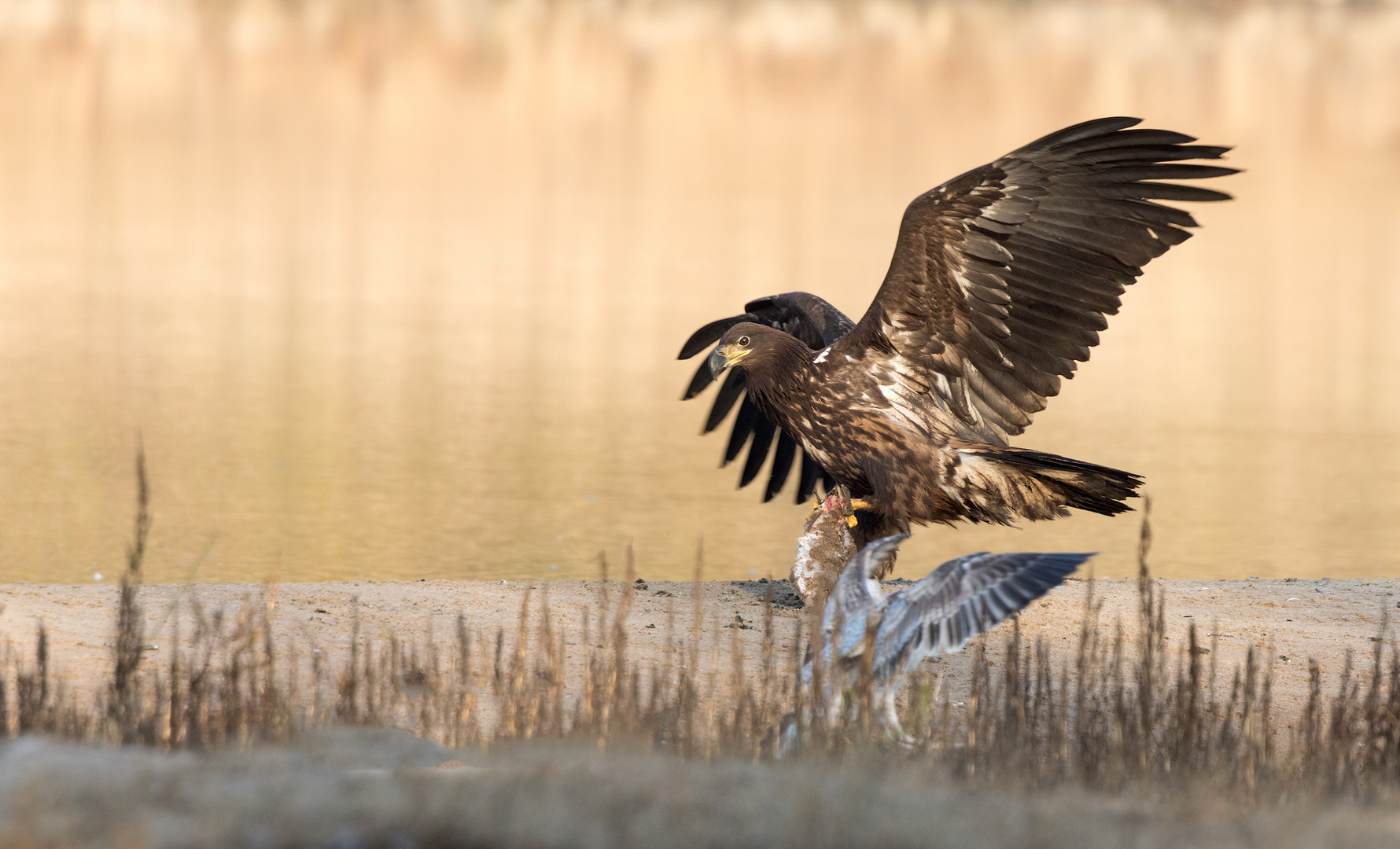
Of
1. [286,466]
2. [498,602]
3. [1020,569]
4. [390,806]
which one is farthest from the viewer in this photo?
[286,466]

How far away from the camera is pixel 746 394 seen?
9.07 metres

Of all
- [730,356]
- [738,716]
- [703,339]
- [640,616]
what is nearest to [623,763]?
[738,716]

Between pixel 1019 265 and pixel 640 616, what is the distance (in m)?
2.50

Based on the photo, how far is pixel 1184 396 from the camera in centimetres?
2333

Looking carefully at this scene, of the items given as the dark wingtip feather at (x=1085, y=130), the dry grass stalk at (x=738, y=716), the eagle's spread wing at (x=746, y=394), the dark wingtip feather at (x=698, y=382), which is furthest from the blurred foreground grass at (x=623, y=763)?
the dark wingtip feather at (x=698, y=382)

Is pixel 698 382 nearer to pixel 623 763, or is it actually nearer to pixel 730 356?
pixel 730 356

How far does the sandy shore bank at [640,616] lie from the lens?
6.20 m

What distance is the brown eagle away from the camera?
6793 millimetres

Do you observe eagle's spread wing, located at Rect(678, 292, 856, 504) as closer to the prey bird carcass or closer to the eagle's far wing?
the eagle's far wing

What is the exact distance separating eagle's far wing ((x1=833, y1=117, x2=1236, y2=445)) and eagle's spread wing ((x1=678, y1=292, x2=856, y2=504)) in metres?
1.23

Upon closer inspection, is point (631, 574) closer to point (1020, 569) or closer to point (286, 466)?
point (1020, 569)

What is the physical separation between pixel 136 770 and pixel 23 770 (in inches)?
8.0

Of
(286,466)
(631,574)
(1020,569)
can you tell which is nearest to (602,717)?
(631,574)

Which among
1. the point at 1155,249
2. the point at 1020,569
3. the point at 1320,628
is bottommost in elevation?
the point at 1320,628
